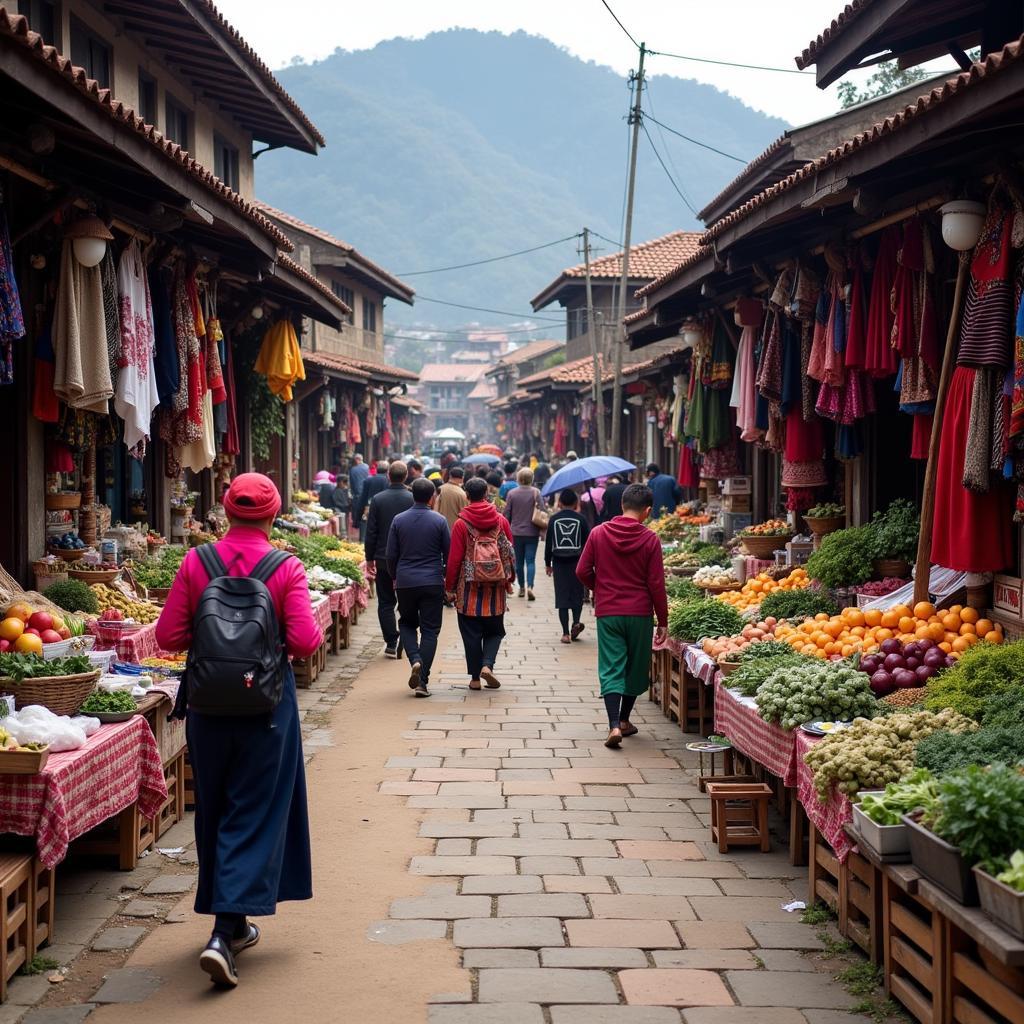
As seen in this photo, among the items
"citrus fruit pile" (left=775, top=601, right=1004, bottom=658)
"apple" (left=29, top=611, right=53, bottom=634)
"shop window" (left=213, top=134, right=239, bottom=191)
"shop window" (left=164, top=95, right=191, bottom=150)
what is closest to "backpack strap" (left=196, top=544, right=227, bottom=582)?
"apple" (left=29, top=611, right=53, bottom=634)

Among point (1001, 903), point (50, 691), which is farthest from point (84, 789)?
point (1001, 903)

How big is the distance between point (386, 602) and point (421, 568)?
194 cm

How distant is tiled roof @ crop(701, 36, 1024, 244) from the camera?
5.51 metres

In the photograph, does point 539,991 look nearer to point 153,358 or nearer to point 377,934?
point 377,934

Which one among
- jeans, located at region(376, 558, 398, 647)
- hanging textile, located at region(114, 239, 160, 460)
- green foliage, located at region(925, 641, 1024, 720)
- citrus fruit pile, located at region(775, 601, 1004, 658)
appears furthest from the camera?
jeans, located at region(376, 558, 398, 647)

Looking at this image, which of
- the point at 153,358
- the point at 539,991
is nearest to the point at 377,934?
the point at 539,991

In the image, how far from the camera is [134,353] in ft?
29.5

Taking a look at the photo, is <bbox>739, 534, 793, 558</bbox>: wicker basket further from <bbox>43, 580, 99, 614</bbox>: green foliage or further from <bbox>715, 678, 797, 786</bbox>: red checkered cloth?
<bbox>43, 580, 99, 614</bbox>: green foliage

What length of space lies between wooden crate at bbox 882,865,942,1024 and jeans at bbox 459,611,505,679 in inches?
277

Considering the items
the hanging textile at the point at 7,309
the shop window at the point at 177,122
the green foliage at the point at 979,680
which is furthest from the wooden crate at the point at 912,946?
the shop window at the point at 177,122

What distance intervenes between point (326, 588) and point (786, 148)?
8.94m

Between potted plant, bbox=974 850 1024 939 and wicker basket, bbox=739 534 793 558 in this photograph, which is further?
wicker basket, bbox=739 534 793 558

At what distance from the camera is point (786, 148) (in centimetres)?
1747

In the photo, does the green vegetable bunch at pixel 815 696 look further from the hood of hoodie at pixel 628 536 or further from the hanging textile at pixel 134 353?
the hanging textile at pixel 134 353
